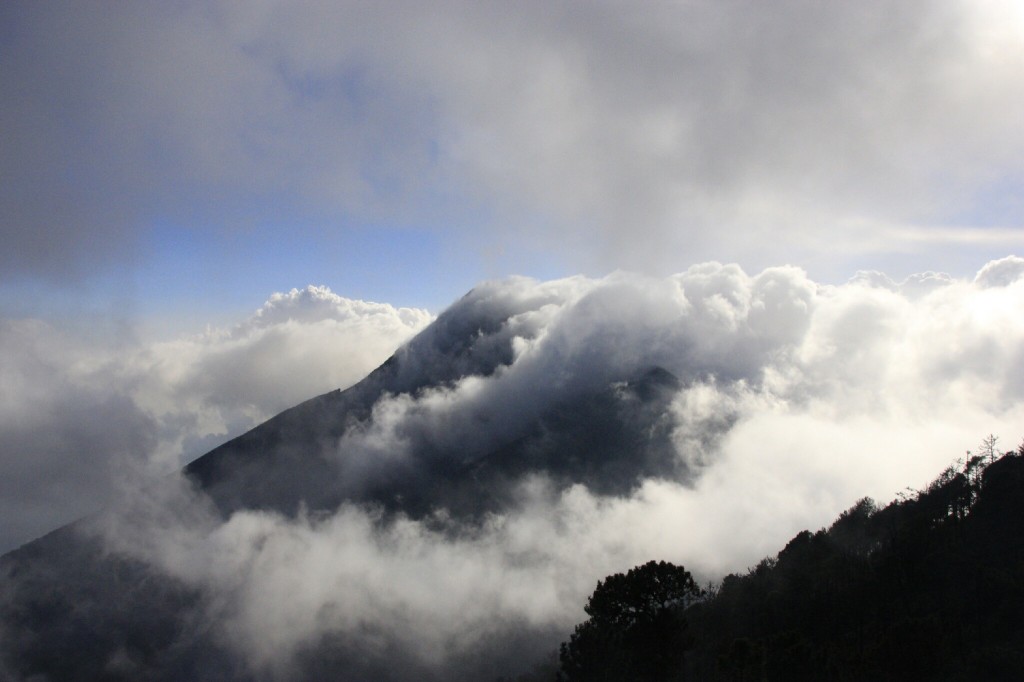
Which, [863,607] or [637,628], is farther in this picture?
[863,607]

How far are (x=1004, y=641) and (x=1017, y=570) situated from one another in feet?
60.6

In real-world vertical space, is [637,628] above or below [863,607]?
above

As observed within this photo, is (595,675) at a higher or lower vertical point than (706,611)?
higher

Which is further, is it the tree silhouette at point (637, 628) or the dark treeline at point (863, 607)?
the tree silhouette at point (637, 628)

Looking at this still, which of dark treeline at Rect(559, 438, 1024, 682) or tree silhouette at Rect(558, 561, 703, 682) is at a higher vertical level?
tree silhouette at Rect(558, 561, 703, 682)

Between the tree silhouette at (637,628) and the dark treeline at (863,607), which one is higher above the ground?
the tree silhouette at (637,628)

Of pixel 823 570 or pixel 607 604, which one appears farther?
pixel 823 570

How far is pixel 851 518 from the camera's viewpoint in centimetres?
15925

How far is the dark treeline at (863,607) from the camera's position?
63375 mm

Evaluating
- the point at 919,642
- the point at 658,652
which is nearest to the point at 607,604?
the point at 658,652

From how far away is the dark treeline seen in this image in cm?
6338

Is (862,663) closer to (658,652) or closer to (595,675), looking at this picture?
(658,652)

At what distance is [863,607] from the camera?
104 metres

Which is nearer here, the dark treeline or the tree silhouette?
the dark treeline
